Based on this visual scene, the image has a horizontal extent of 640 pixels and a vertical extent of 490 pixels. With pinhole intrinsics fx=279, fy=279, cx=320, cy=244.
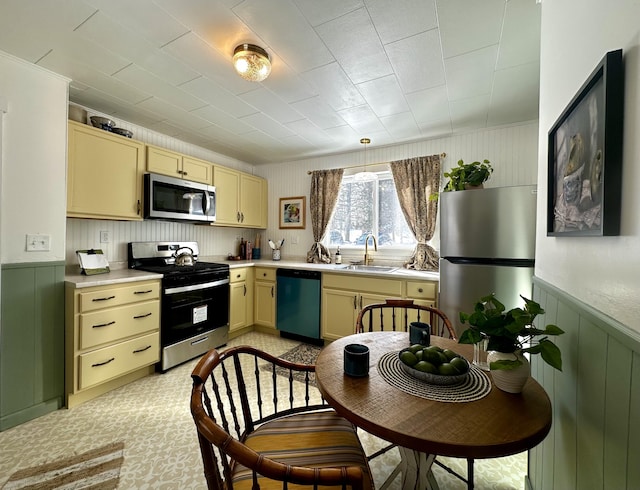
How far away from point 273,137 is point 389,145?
1.44 metres

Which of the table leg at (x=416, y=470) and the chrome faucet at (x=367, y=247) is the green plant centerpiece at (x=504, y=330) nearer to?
the table leg at (x=416, y=470)

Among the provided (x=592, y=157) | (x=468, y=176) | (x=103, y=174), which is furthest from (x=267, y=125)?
(x=592, y=157)

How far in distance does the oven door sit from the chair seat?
1874 millimetres

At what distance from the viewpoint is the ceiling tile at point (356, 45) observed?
1534mm

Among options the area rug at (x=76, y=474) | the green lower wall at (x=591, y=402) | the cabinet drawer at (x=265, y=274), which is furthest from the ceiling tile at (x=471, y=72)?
the area rug at (x=76, y=474)

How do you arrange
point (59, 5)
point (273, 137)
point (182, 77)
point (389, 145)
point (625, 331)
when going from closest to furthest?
point (625, 331) → point (59, 5) → point (182, 77) → point (273, 137) → point (389, 145)

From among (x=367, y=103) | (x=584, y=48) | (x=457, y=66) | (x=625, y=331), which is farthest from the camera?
(x=367, y=103)

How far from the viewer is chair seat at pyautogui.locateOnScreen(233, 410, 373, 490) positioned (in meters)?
0.93

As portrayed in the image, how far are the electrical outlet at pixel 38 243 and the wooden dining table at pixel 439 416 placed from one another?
88.3 inches

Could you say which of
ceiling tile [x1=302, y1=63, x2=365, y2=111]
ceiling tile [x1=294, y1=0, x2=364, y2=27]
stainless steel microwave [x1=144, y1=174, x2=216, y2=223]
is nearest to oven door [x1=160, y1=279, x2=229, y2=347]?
stainless steel microwave [x1=144, y1=174, x2=216, y2=223]

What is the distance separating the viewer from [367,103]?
96.1 inches

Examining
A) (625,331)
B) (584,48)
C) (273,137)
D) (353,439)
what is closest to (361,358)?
(353,439)

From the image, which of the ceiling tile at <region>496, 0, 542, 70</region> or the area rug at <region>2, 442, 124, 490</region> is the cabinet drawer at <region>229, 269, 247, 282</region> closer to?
the area rug at <region>2, 442, 124, 490</region>

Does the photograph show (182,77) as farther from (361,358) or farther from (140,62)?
(361,358)
